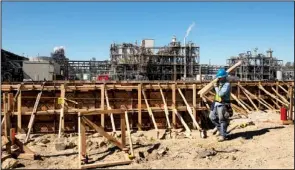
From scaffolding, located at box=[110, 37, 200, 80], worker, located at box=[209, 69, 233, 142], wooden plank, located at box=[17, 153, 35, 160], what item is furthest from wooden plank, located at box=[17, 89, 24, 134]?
scaffolding, located at box=[110, 37, 200, 80]

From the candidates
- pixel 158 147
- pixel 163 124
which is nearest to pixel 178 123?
pixel 163 124

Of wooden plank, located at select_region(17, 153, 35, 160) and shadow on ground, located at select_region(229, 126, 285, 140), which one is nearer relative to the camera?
wooden plank, located at select_region(17, 153, 35, 160)

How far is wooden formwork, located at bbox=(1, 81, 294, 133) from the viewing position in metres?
13.0

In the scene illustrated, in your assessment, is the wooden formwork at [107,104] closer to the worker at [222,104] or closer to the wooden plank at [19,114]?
the wooden plank at [19,114]

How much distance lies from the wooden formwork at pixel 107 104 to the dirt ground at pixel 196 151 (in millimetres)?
1775

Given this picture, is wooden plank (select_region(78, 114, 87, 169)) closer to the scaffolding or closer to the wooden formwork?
the wooden formwork

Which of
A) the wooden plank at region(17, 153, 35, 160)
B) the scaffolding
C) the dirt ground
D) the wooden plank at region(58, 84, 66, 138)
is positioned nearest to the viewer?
the dirt ground

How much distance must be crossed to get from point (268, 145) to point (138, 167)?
12.1 feet

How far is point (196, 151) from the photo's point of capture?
347 inches

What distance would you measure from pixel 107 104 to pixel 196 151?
198 inches

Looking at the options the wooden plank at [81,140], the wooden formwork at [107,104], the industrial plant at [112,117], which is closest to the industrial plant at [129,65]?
the industrial plant at [112,117]

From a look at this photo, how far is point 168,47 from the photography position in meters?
42.0

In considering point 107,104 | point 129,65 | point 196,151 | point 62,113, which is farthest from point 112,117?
point 129,65

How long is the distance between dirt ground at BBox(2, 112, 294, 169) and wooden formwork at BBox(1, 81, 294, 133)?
177 cm
